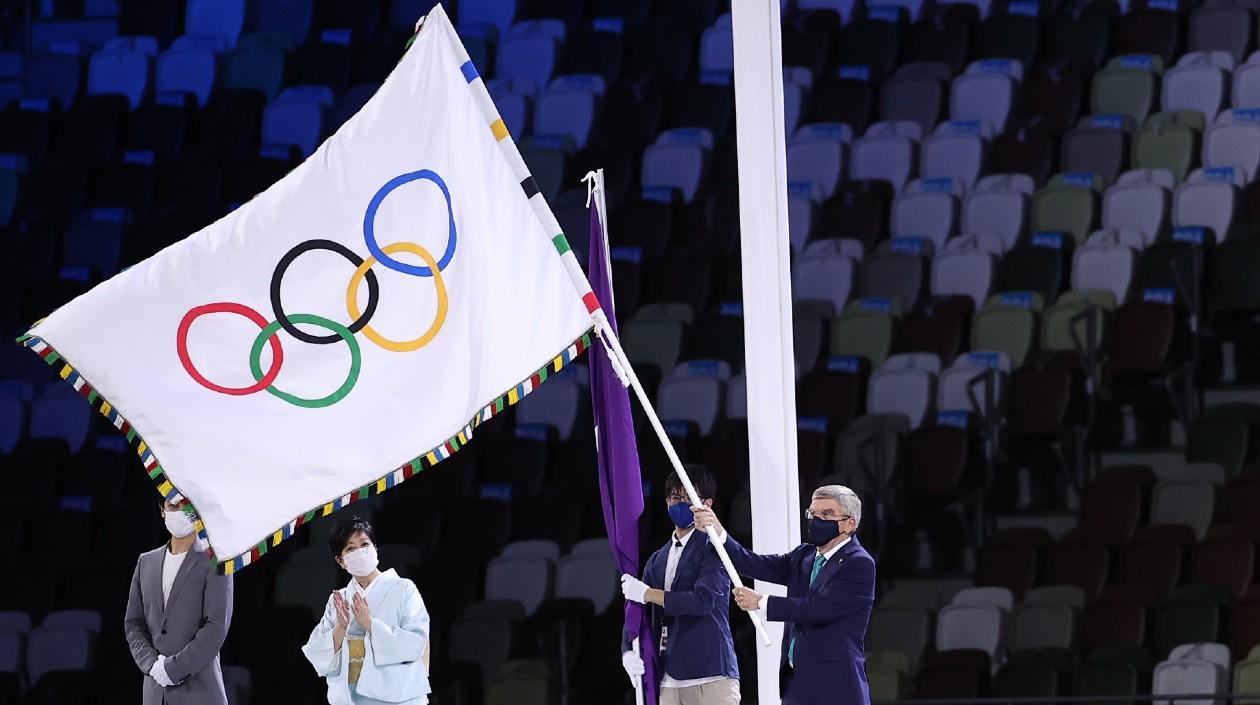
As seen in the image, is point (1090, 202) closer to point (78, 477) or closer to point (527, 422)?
point (527, 422)

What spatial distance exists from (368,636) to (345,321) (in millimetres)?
1115

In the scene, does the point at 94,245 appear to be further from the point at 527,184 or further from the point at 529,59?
the point at 527,184

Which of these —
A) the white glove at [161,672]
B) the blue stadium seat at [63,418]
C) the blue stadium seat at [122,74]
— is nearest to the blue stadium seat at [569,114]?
the blue stadium seat at [122,74]

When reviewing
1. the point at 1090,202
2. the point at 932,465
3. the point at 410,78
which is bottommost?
the point at 932,465

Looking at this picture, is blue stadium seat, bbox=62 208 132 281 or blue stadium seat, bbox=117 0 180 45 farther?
blue stadium seat, bbox=117 0 180 45

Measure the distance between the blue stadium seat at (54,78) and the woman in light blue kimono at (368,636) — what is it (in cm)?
1060

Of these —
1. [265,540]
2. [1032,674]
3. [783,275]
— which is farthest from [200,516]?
[1032,674]

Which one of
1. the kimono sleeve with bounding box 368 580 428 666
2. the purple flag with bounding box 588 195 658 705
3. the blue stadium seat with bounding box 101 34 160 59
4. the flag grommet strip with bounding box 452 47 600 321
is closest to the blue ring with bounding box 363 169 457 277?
the flag grommet strip with bounding box 452 47 600 321

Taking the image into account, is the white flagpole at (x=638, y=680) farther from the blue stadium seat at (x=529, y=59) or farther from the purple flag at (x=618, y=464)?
the blue stadium seat at (x=529, y=59)

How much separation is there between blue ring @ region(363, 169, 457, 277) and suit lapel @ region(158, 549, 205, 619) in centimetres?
150

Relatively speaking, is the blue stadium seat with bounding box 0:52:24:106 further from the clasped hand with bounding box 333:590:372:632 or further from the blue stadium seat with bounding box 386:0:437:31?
the clasped hand with bounding box 333:590:372:632

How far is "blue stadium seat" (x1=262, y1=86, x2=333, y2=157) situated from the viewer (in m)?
15.1

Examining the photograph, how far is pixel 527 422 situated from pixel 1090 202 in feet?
12.2

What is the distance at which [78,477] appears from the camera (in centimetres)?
1276
